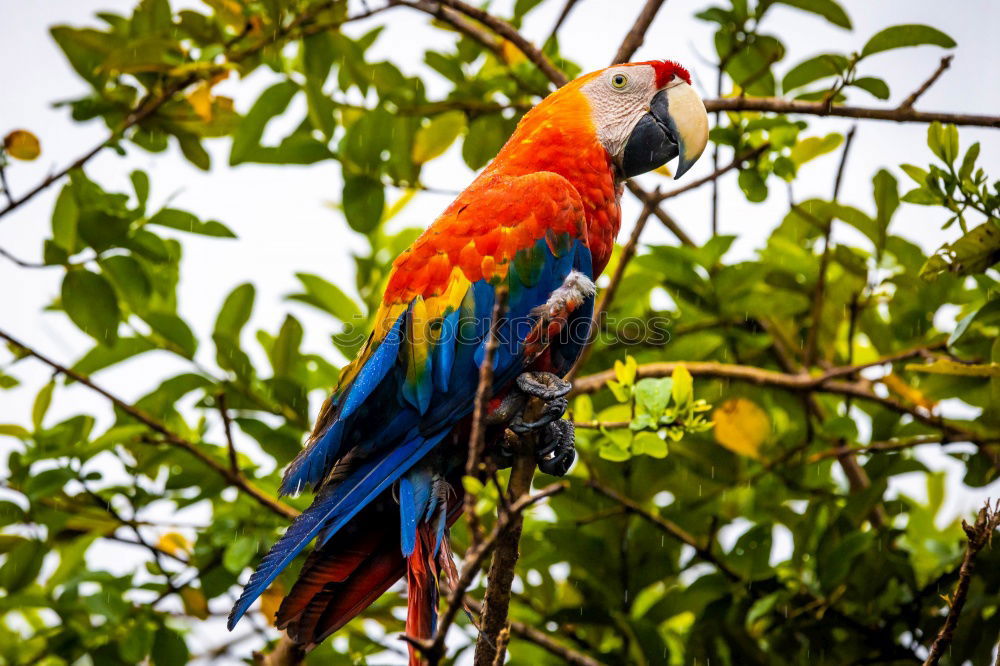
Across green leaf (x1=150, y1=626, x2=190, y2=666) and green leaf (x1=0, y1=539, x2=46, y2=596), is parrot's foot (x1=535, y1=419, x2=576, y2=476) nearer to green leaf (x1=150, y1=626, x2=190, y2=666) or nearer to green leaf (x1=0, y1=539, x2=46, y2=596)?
green leaf (x1=150, y1=626, x2=190, y2=666)

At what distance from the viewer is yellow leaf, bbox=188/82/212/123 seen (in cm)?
277

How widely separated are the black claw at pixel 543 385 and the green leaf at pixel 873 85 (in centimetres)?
119

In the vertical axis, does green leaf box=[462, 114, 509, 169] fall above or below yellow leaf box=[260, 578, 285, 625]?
above

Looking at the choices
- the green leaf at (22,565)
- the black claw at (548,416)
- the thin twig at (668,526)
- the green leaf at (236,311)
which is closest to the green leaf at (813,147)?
the thin twig at (668,526)

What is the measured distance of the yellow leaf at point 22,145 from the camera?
2.60 meters

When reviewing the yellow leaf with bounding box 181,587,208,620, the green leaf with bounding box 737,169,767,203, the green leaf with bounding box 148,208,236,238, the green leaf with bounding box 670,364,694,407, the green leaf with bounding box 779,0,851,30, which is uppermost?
the green leaf with bounding box 779,0,851,30

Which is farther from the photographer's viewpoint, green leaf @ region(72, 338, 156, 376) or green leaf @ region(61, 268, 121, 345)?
green leaf @ region(72, 338, 156, 376)

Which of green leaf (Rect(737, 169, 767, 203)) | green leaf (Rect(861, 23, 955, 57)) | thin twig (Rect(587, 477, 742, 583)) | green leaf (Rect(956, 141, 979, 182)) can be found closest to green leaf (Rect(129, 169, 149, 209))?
thin twig (Rect(587, 477, 742, 583))

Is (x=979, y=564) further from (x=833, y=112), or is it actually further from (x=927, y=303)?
(x=833, y=112)

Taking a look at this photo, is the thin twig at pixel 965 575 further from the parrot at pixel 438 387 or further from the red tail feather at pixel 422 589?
the red tail feather at pixel 422 589

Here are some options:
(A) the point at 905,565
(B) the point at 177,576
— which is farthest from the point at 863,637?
(B) the point at 177,576

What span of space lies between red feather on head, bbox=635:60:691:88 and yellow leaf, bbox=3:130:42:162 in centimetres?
175

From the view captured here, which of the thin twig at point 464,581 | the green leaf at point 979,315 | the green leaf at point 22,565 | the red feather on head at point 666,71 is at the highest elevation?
the red feather on head at point 666,71

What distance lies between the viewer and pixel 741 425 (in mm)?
2607
